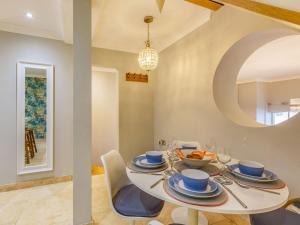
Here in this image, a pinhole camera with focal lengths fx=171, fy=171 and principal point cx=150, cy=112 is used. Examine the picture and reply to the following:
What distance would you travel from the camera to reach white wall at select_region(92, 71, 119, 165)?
4.28 m

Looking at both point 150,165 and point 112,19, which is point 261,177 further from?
point 112,19

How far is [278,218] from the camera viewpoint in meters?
1.19

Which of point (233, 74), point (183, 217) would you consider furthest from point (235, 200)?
point (233, 74)

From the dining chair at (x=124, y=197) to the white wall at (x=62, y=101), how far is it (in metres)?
1.82

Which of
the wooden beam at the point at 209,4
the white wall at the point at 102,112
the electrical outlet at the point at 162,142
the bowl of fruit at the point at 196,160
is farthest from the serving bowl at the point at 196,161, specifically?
the white wall at the point at 102,112

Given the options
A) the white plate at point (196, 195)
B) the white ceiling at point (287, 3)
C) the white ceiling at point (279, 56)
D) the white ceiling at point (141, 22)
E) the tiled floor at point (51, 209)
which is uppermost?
the white ceiling at point (141, 22)

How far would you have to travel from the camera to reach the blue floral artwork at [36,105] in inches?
110

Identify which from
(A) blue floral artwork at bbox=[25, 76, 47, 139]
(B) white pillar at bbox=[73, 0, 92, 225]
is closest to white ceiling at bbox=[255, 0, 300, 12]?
(B) white pillar at bbox=[73, 0, 92, 225]

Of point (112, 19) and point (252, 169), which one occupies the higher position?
point (112, 19)

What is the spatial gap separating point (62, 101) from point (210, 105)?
2.48m

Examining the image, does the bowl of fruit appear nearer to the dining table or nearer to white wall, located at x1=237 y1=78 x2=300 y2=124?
the dining table

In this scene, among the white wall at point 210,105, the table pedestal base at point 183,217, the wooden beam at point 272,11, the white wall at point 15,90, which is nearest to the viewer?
the wooden beam at point 272,11

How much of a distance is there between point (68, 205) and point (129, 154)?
5.27 ft

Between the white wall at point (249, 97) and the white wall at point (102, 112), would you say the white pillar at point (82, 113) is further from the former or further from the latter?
the white wall at point (249, 97)
